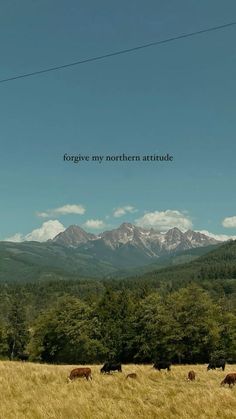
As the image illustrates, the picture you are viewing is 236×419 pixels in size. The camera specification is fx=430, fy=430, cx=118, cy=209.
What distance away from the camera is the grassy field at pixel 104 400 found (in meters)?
15.6

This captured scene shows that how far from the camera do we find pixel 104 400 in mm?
18078

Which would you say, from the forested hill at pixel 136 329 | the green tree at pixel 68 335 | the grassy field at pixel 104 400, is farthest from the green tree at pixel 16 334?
the grassy field at pixel 104 400

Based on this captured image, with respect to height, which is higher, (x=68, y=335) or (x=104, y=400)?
(x=104, y=400)

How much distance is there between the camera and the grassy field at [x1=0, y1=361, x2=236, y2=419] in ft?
51.3

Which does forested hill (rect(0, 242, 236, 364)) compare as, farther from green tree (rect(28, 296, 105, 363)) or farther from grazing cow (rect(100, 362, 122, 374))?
grazing cow (rect(100, 362, 122, 374))

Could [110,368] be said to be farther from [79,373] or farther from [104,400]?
[104,400]

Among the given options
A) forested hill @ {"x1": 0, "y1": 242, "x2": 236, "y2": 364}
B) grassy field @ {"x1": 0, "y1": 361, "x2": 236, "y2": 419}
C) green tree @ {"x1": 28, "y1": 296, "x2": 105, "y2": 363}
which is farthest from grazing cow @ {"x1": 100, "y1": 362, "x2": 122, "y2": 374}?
green tree @ {"x1": 28, "y1": 296, "x2": 105, "y2": 363}

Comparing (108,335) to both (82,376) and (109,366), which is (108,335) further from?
(82,376)

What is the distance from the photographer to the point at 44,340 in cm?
10150

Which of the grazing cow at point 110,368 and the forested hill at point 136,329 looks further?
the forested hill at point 136,329

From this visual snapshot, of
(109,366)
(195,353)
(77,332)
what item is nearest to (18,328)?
(77,332)

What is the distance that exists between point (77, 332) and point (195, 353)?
27597 millimetres

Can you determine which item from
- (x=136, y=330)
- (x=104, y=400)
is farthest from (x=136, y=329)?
(x=104, y=400)

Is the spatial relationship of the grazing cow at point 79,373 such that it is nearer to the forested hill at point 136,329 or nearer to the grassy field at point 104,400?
the grassy field at point 104,400
